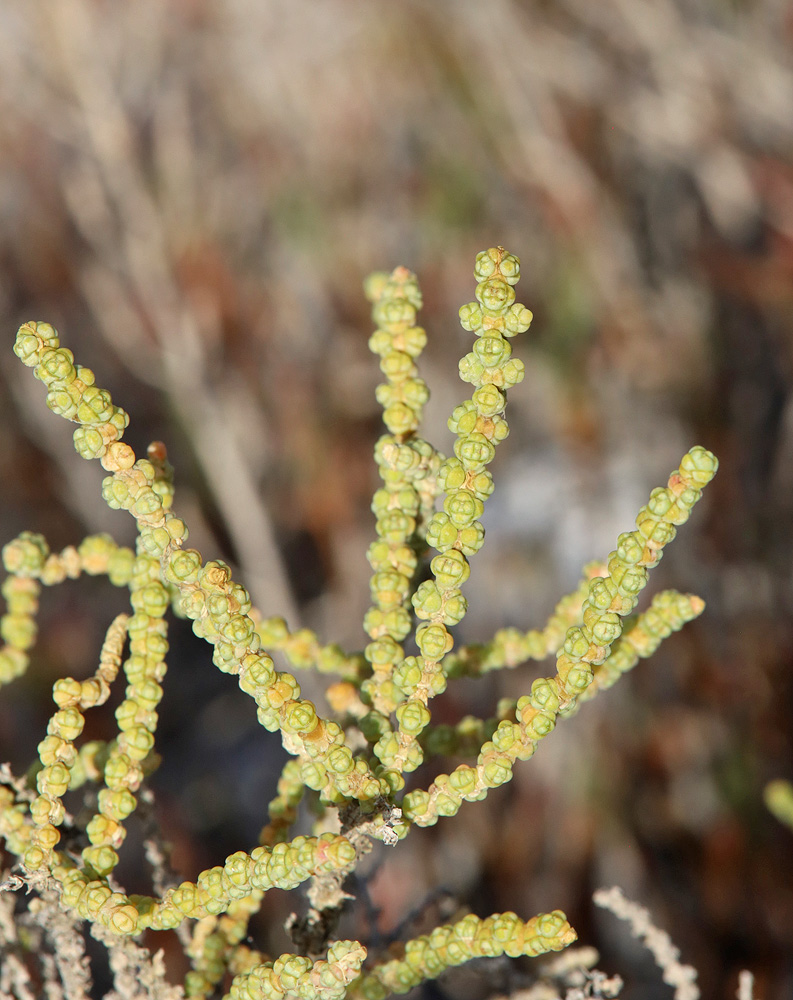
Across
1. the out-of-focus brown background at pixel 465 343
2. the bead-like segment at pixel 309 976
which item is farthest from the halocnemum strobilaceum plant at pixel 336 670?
the out-of-focus brown background at pixel 465 343

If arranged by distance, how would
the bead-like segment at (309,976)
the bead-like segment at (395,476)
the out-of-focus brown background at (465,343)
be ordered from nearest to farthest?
the bead-like segment at (309,976), the bead-like segment at (395,476), the out-of-focus brown background at (465,343)

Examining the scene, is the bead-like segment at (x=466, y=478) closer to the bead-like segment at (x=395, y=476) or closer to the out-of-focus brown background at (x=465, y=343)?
the bead-like segment at (x=395, y=476)

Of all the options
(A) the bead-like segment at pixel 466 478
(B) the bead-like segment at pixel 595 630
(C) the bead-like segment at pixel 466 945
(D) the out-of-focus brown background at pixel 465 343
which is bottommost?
(C) the bead-like segment at pixel 466 945

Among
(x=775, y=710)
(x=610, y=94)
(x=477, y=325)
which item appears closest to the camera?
(x=477, y=325)

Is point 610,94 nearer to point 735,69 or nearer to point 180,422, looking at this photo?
Result: point 735,69

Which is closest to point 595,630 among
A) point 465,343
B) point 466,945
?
point 466,945

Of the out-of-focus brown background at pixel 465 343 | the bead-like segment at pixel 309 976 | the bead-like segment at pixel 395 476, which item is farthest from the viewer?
the out-of-focus brown background at pixel 465 343

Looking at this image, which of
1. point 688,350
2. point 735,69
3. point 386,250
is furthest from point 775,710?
A: point 386,250
